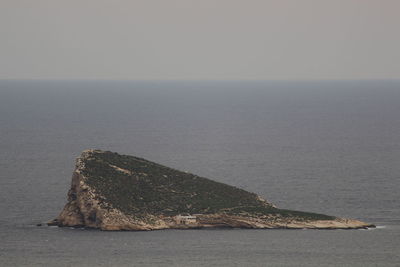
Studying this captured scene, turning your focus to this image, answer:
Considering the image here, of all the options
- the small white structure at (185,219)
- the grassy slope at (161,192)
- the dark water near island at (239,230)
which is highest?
the grassy slope at (161,192)

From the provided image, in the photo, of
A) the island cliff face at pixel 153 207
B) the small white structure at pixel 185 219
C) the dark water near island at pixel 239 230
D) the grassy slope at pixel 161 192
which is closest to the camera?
the dark water near island at pixel 239 230

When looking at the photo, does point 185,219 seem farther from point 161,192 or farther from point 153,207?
point 161,192

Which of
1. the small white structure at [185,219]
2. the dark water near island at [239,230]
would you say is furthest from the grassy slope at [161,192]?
the dark water near island at [239,230]

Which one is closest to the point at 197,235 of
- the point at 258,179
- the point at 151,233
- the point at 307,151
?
the point at 151,233

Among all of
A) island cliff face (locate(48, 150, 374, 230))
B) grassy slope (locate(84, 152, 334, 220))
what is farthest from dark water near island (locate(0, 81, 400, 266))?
grassy slope (locate(84, 152, 334, 220))

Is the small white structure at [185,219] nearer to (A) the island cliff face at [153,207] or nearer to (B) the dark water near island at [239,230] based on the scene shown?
(A) the island cliff face at [153,207]

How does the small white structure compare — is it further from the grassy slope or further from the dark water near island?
the dark water near island

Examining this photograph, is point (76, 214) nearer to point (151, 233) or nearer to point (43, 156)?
point (151, 233)
